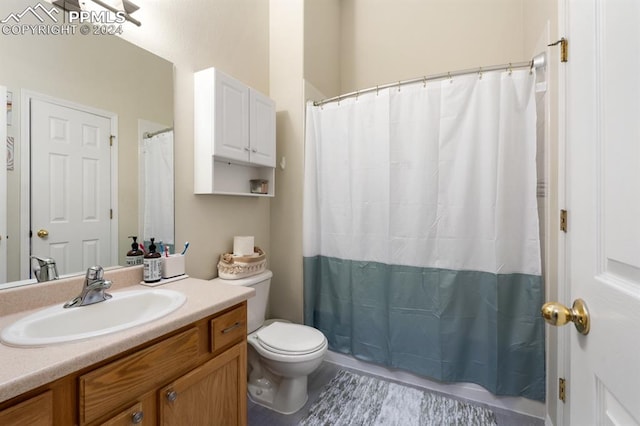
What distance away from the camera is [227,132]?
1.69 meters

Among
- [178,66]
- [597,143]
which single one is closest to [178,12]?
[178,66]

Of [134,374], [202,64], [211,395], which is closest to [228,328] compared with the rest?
[211,395]

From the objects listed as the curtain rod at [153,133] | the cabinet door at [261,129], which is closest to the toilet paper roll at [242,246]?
the cabinet door at [261,129]

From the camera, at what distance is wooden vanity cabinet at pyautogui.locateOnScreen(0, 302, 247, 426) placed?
70 centimetres

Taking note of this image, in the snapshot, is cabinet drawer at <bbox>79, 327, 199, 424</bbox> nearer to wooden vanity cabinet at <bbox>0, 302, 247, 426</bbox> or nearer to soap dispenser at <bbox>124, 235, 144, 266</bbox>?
wooden vanity cabinet at <bbox>0, 302, 247, 426</bbox>

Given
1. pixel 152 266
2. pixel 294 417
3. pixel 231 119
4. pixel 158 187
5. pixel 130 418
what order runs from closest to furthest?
pixel 130 418 → pixel 152 266 → pixel 158 187 → pixel 294 417 → pixel 231 119

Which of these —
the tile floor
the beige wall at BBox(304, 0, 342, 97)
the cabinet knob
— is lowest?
the tile floor

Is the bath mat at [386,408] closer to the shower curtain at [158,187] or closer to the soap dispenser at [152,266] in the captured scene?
the soap dispenser at [152,266]

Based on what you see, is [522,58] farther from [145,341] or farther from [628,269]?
[145,341]

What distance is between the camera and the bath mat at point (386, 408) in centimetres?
158

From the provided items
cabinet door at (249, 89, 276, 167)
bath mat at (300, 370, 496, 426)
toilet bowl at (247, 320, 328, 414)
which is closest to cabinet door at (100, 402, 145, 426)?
toilet bowl at (247, 320, 328, 414)

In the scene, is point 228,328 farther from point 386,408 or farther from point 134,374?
point 386,408

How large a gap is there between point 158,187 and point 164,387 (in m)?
0.96

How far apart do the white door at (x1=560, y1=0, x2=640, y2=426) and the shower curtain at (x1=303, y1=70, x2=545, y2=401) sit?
1118 millimetres
